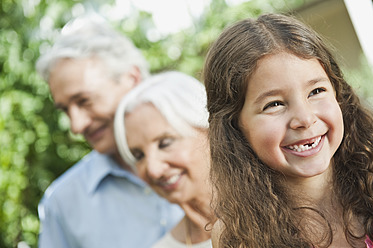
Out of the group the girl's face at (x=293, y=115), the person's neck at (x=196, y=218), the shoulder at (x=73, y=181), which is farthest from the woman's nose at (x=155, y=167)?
the shoulder at (x=73, y=181)

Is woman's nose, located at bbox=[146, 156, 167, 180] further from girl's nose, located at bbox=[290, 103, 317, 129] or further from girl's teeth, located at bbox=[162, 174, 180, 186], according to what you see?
girl's nose, located at bbox=[290, 103, 317, 129]

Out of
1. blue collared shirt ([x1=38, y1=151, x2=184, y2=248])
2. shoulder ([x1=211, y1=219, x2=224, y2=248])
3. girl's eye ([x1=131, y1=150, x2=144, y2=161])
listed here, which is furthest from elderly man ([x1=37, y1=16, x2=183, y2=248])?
shoulder ([x1=211, y1=219, x2=224, y2=248])

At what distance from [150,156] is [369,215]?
0.86m

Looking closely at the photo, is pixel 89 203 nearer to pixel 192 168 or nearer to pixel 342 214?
pixel 192 168

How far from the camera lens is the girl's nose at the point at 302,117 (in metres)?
1.51

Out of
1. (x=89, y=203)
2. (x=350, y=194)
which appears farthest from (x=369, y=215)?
(x=89, y=203)

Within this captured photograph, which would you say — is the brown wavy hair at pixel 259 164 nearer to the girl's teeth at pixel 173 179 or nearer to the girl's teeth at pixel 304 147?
the girl's teeth at pixel 304 147

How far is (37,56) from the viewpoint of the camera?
189 inches

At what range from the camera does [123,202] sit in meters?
3.10

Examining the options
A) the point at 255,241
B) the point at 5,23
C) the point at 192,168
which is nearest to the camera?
the point at 255,241

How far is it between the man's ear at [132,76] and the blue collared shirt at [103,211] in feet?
1.36

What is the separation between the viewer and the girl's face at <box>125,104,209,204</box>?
2.23 m

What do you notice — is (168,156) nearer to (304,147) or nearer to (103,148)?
(304,147)

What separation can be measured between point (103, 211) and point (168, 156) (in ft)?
3.28
